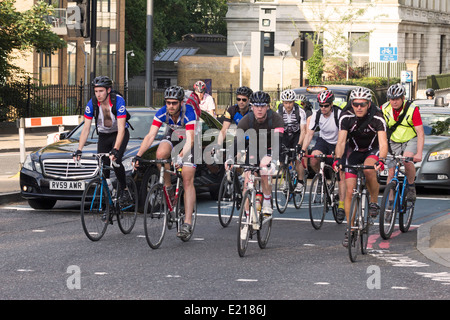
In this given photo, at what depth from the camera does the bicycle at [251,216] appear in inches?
401

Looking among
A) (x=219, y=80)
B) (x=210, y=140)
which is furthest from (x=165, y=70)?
(x=210, y=140)

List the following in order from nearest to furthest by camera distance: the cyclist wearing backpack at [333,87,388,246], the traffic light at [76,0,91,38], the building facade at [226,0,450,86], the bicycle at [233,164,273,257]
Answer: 1. the bicycle at [233,164,273,257]
2. the cyclist wearing backpack at [333,87,388,246]
3. the traffic light at [76,0,91,38]
4. the building facade at [226,0,450,86]

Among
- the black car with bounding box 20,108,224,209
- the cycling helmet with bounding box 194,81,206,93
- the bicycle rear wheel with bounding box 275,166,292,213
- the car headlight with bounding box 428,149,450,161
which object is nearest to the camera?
the black car with bounding box 20,108,224,209

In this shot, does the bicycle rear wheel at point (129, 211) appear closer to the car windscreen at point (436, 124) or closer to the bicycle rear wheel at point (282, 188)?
the bicycle rear wheel at point (282, 188)

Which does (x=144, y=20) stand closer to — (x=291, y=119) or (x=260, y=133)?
(x=291, y=119)

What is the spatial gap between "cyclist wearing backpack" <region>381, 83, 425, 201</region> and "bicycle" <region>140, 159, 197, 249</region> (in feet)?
9.65

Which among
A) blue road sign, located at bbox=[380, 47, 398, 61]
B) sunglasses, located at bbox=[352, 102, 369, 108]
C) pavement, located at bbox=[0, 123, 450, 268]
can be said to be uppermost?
blue road sign, located at bbox=[380, 47, 398, 61]

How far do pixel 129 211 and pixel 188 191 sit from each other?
111 centimetres

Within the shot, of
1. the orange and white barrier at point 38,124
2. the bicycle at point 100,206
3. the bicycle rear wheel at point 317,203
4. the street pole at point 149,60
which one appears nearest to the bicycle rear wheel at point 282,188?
the bicycle rear wheel at point 317,203

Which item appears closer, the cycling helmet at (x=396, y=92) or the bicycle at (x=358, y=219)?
the bicycle at (x=358, y=219)

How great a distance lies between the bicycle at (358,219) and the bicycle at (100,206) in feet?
9.24

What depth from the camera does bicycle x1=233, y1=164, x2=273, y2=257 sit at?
401 inches

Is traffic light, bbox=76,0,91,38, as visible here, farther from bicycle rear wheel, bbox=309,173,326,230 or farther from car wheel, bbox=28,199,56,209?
bicycle rear wheel, bbox=309,173,326,230

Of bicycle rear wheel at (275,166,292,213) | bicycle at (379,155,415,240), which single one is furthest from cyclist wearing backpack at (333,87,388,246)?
bicycle rear wheel at (275,166,292,213)
